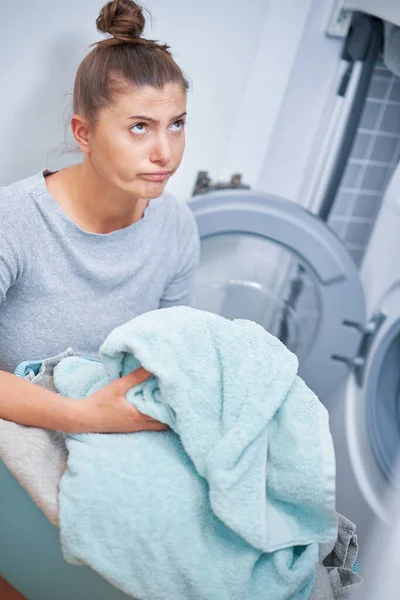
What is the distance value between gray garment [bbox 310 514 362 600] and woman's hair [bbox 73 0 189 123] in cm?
74

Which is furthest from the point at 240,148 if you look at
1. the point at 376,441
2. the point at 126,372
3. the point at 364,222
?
the point at 126,372

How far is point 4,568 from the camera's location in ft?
3.28

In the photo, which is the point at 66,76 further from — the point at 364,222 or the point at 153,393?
the point at 364,222

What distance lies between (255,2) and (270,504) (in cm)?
104

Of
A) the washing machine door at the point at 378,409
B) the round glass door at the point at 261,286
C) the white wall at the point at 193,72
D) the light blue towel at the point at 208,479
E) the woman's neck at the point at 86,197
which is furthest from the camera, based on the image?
the round glass door at the point at 261,286

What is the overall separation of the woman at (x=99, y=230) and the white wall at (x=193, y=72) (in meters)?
0.21

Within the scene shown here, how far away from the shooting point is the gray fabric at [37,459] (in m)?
0.87

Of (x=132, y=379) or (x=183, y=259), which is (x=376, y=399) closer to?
(x=183, y=259)

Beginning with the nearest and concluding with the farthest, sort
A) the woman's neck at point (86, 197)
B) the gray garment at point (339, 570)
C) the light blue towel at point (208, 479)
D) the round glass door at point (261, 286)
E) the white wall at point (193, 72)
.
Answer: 1. the light blue towel at point (208, 479)
2. the gray garment at point (339, 570)
3. the woman's neck at point (86, 197)
4. the white wall at point (193, 72)
5. the round glass door at point (261, 286)

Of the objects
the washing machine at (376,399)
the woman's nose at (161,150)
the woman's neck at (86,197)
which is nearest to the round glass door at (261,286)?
the washing machine at (376,399)

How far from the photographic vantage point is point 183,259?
139 cm

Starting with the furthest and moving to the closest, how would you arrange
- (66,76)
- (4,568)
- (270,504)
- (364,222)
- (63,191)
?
(364,222) → (66,76) → (63,191) → (4,568) → (270,504)

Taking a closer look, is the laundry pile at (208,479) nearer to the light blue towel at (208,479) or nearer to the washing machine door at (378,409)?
the light blue towel at (208,479)

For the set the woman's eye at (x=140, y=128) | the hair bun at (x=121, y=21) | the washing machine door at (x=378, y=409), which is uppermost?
the hair bun at (x=121, y=21)
